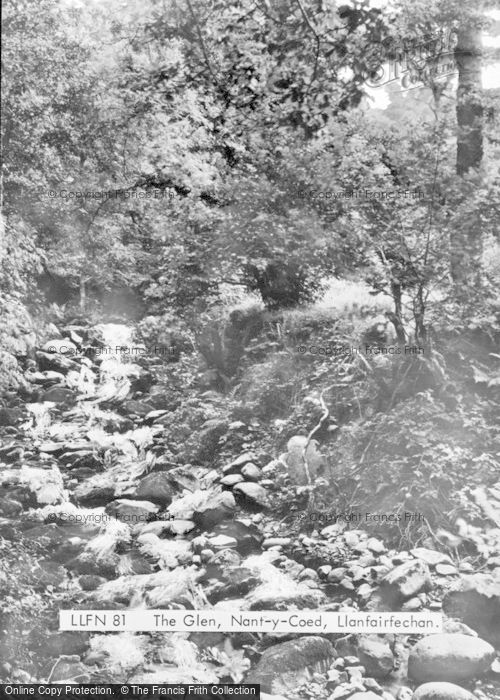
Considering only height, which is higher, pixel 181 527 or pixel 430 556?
pixel 181 527

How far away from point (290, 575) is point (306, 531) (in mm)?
229

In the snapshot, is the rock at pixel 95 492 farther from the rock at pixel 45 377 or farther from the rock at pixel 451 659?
the rock at pixel 451 659

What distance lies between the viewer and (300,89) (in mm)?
2500

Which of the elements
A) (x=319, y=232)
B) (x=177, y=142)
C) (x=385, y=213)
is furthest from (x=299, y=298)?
(x=177, y=142)

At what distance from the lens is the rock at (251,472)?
3.40m

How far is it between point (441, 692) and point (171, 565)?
4.54ft

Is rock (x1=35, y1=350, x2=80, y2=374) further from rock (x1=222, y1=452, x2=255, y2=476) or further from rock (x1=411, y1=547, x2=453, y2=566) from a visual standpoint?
rock (x1=411, y1=547, x2=453, y2=566)

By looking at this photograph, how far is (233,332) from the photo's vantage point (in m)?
3.51

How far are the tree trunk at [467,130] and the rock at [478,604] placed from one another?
1481 mm

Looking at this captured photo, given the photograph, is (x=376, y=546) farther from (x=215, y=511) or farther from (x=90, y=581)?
(x=90, y=581)

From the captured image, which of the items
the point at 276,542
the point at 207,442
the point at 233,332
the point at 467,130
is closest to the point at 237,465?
the point at 207,442

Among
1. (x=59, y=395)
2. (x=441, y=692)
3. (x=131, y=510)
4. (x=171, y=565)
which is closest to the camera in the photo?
(x=441, y=692)

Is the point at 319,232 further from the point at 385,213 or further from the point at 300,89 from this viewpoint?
the point at 300,89

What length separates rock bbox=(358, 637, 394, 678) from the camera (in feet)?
9.89
